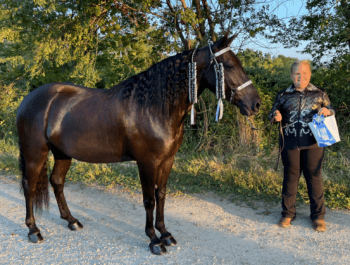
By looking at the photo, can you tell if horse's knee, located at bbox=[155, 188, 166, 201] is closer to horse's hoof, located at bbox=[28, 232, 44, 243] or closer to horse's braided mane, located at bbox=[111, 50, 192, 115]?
horse's braided mane, located at bbox=[111, 50, 192, 115]

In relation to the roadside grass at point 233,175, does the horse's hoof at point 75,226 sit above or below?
below

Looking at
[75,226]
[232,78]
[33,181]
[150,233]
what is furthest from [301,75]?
[33,181]

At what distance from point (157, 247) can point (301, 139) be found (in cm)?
206

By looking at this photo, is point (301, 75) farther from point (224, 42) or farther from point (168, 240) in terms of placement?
point (168, 240)

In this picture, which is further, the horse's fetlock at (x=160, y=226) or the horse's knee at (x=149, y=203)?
the horse's fetlock at (x=160, y=226)

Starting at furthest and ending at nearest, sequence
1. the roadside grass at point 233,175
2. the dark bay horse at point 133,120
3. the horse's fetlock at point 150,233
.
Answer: the roadside grass at point 233,175 → the horse's fetlock at point 150,233 → the dark bay horse at point 133,120

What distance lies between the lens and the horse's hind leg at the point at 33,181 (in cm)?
336

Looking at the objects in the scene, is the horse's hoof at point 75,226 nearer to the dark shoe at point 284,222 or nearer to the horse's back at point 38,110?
the horse's back at point 38,110

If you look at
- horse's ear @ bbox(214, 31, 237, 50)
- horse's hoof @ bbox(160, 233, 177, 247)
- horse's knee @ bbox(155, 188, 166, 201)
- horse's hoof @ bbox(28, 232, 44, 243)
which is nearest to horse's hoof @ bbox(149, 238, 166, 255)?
horse's hoof @ bbox(160, 233, 177, 247)

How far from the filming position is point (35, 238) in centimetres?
310

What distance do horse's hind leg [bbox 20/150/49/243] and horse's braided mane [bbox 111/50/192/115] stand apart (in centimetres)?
139

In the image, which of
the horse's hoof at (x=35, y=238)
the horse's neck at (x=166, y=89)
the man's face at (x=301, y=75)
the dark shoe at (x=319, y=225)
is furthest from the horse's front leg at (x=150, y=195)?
the man's face at (x=301, y=75)

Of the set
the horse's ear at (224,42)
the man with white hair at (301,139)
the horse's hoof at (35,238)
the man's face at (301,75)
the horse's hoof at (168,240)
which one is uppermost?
the horse's ear at (224,42)

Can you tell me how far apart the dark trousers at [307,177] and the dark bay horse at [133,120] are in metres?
1.25
